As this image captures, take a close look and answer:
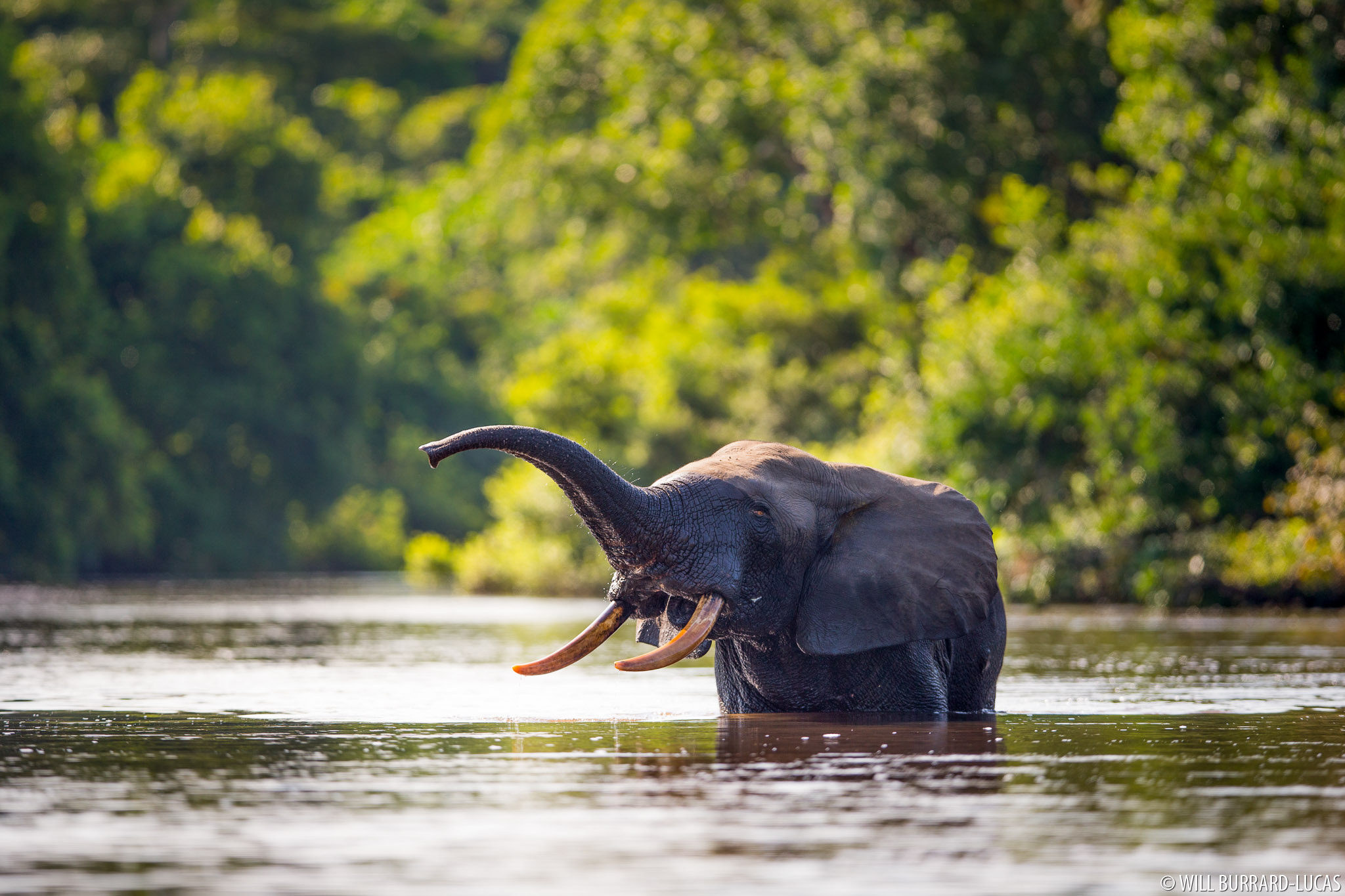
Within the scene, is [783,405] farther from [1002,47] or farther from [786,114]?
[1002,47]

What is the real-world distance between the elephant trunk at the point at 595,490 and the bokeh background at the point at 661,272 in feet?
55.9

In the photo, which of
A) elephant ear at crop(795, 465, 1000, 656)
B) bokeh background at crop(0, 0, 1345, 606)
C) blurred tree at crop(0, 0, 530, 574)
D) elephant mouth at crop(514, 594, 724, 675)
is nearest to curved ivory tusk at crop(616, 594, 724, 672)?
elephant mouth at crop(514, 594, 724, 675)

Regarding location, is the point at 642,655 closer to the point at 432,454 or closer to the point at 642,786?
the point at 432,454

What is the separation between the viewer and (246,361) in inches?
2446

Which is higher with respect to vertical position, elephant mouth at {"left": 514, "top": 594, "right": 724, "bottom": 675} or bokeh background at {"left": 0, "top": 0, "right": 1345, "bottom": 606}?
bokeh background at {"left": 0, "top": 0, "right": 1345, "bottom": 606}

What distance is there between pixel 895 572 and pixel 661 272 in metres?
39.9

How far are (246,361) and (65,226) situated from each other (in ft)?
44.1

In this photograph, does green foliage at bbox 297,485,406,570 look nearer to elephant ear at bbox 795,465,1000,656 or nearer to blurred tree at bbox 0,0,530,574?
blurred tree at bbox 0,0,530,574

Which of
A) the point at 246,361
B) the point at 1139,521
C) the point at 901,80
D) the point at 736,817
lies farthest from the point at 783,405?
the point at 736,817

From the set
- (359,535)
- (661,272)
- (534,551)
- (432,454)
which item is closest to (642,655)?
(432,454)

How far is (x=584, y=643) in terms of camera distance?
1136 centimetres

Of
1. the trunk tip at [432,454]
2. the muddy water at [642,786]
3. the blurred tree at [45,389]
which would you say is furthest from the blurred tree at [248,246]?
the trunk tip at [432,454]

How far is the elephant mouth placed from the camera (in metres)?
10.8

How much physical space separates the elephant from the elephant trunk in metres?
0.01
